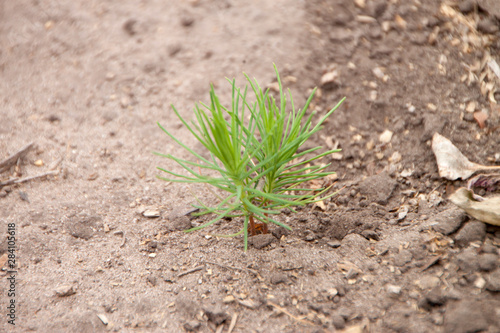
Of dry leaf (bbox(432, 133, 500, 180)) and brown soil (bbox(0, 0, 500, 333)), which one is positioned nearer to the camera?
brown soil (bbox(0, 0, 500, 333))

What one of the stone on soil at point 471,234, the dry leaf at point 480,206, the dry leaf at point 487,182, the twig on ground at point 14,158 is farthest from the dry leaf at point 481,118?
the twig on ground at point 14,158

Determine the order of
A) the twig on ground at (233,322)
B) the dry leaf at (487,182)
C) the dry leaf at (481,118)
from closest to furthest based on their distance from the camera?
the twig on ground at (233,322), the dry leaf at (487,182), the dry leaf at (481,118)

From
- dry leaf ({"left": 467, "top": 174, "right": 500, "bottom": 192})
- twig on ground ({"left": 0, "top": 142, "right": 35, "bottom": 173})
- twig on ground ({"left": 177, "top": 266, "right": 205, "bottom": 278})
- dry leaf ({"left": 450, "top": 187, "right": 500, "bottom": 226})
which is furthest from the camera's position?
twig on ground ({"left": 0, "top": 142, "right": 35, "bottom": 173})

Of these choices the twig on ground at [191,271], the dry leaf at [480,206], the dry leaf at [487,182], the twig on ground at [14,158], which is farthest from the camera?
the twig on ground at [14,158]

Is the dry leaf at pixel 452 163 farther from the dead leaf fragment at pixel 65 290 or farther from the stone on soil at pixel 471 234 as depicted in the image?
the dead leaf fragment at pixel 65 290

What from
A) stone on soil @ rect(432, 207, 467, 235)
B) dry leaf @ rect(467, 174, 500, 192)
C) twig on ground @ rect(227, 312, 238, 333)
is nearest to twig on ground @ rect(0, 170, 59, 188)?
twig on ground @ rect(227, 312, 238, 333)

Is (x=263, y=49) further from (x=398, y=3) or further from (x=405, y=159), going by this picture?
(x=405, y=159)

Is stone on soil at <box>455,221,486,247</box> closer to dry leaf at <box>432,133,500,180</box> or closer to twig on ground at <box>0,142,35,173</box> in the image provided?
dry leaf at <box>432,133,500,180</box>
